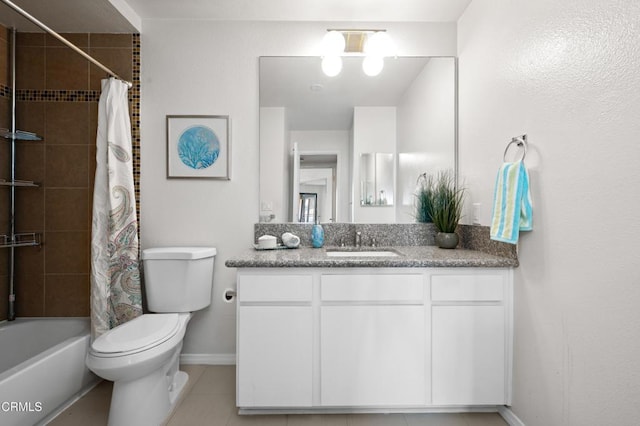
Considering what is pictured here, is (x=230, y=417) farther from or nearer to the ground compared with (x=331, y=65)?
nearer to the ground

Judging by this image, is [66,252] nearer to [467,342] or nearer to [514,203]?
[467,342]

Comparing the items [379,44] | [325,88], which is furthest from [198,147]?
[379,44]

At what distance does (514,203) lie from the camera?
139 cm

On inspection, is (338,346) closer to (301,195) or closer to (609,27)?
(301,195)

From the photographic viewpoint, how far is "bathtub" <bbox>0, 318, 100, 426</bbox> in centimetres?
136

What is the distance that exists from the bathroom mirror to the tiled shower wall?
0.98 metres

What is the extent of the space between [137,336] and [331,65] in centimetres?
199

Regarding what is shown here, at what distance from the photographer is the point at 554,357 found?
1.28 metres

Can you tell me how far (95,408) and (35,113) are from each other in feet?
6.35

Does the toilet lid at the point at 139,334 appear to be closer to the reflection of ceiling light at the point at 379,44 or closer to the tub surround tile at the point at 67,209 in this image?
the tub surround tile at the point at 67,209

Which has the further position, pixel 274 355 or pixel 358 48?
pixel 358 48

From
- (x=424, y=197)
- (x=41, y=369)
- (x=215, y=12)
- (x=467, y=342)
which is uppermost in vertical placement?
(x=215, y=12)

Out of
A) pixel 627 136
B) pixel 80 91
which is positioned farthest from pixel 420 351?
pixel 80 91

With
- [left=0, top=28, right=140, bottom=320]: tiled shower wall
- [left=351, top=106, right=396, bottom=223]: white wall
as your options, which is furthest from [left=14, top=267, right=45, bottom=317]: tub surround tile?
[left=351, top=106, right=396, bottom=223]: white wall
